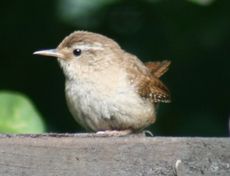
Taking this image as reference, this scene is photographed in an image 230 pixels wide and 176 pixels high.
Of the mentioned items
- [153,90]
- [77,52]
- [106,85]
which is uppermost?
[77,52]

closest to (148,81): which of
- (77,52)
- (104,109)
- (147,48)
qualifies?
(147,48)

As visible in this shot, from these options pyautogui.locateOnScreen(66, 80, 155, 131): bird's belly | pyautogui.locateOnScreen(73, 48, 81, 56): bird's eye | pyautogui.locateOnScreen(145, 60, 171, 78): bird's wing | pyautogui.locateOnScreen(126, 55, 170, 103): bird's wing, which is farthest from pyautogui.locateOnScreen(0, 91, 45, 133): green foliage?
pyautogui.locateOnScreen(145, 60, 171, 78): bird's wing

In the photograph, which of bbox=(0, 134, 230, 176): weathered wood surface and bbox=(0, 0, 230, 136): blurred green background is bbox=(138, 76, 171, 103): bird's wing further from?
bbox=(0, 134, 230, 176): weathered wood surface

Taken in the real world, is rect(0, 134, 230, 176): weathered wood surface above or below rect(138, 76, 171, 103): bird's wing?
above

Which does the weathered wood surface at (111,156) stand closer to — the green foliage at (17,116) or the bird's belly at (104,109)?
the green foliage at (17,116)

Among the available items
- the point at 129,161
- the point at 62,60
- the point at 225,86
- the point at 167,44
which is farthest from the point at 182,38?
the point at 129,161

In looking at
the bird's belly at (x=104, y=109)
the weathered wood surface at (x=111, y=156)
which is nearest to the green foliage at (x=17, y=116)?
the bird's belly at (x=104, y=109)

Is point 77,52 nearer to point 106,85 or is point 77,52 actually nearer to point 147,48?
point 106,85
